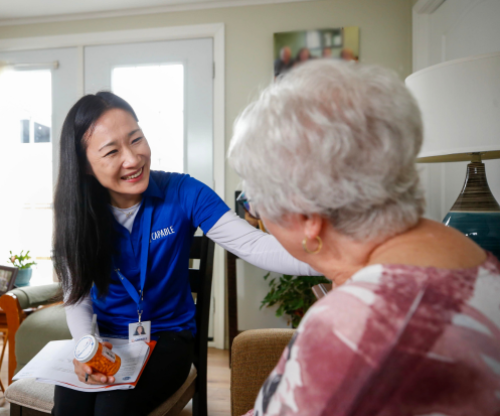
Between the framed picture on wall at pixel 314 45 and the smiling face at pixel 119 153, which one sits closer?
the smiling face at pixel 119 153

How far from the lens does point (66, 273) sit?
1190 mm

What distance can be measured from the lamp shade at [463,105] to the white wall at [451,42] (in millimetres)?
569

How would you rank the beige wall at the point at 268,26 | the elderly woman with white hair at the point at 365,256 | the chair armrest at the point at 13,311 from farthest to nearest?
1. the beige wall at the point at 268,26
2. the chair armrest at the point at 13,311
3. the elderly woman with white hair at the point at 365,256

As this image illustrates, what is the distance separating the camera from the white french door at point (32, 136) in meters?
2.95

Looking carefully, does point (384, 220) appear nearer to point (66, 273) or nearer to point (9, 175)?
point (66, 273)

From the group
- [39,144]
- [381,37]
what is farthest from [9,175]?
[381,37]

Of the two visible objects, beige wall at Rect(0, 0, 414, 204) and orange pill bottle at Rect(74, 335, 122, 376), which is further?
beige wall at Rect(0, 0, 414, 204)

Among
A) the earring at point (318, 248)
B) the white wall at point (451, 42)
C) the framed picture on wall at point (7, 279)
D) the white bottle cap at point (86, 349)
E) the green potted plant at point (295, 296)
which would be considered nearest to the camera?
the earring at point (318, 248)

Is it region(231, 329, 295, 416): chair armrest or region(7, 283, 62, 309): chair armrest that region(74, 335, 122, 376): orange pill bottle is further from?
region(7, 283, 62, 309): chair armrest

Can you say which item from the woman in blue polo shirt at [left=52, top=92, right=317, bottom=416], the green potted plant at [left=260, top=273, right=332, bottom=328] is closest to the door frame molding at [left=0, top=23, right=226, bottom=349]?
the green potted plant at [left=260, top=273, right=332, bottom=328]

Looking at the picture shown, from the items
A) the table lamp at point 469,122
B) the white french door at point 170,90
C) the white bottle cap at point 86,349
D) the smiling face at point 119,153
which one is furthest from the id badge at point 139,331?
the white french door at point 170,90

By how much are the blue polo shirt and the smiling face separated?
8 centimetres

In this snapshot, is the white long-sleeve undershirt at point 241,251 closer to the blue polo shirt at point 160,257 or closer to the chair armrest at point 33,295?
the blue polo shirt at point 160,257

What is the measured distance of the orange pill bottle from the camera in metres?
0.90
